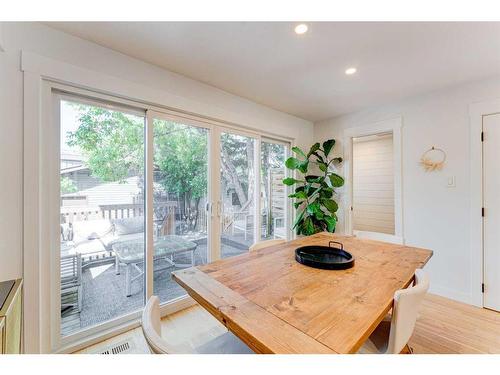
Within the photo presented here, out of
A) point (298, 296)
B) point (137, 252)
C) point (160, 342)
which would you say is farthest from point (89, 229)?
point (298, 296)

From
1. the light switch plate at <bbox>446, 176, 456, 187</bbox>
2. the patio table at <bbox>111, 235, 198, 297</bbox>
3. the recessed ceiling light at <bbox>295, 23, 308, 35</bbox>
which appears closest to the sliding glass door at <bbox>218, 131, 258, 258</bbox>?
the patio table at <bbox>111, 235, 198, 297</bbox>

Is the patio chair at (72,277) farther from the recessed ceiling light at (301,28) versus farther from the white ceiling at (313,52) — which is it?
the recessed ceiling light at (301,28)

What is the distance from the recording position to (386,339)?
1181 millimetres

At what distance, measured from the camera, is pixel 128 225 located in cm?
203

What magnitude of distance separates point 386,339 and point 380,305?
485 mm

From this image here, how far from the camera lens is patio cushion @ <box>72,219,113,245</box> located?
178 cm

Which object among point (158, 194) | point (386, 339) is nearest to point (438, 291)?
point (386, 339)

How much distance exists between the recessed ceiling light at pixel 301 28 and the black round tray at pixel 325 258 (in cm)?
151

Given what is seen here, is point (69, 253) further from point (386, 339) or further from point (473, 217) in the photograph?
point (473, 217)

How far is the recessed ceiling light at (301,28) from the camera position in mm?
1509

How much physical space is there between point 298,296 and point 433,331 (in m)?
1.86

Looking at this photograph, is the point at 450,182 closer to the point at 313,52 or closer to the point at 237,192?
the point at 313,52

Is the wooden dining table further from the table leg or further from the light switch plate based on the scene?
the light switch plate

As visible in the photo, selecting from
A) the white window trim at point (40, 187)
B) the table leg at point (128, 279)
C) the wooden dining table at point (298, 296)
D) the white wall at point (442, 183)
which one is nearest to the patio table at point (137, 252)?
the table leg at point (128, 279)
